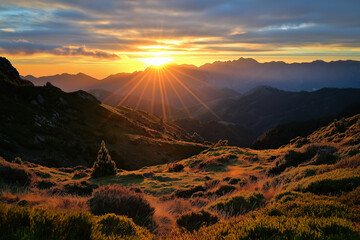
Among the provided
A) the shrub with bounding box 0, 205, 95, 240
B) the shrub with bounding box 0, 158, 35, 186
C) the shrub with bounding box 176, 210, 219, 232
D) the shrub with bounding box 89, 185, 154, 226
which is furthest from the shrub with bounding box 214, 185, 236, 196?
the shrub with bounding box 0, 158, 35, 186

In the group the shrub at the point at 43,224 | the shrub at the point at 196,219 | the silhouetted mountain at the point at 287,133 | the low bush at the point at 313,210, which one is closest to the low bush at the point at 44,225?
the shrub at the point at 43,224

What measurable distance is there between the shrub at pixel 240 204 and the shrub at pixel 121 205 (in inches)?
103

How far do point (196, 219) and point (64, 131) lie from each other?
1920 inches

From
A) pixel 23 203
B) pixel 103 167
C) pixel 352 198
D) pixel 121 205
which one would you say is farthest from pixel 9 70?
pixel 352 198

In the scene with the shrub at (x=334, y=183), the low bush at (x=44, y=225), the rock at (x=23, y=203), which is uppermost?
the low bush at (x=44, y=225)

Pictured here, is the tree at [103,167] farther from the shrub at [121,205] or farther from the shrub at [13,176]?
the shrub at [121,205]

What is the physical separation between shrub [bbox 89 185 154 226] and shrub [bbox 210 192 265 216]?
103 inches

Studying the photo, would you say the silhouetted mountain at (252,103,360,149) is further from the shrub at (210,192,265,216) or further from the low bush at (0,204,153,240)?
the low bush at (0,204,153,240)

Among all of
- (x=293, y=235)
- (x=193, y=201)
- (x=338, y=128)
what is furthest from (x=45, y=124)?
(x=338, y=128)

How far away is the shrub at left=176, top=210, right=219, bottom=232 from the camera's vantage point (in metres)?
7.02

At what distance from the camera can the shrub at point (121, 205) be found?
778 cm

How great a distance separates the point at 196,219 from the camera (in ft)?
23.7

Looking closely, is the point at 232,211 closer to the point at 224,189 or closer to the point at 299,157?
the point at 224,189

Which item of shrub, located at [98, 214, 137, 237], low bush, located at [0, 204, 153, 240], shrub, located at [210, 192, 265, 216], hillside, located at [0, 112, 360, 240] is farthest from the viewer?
shrub, located at [210, 192, 265, 216]
